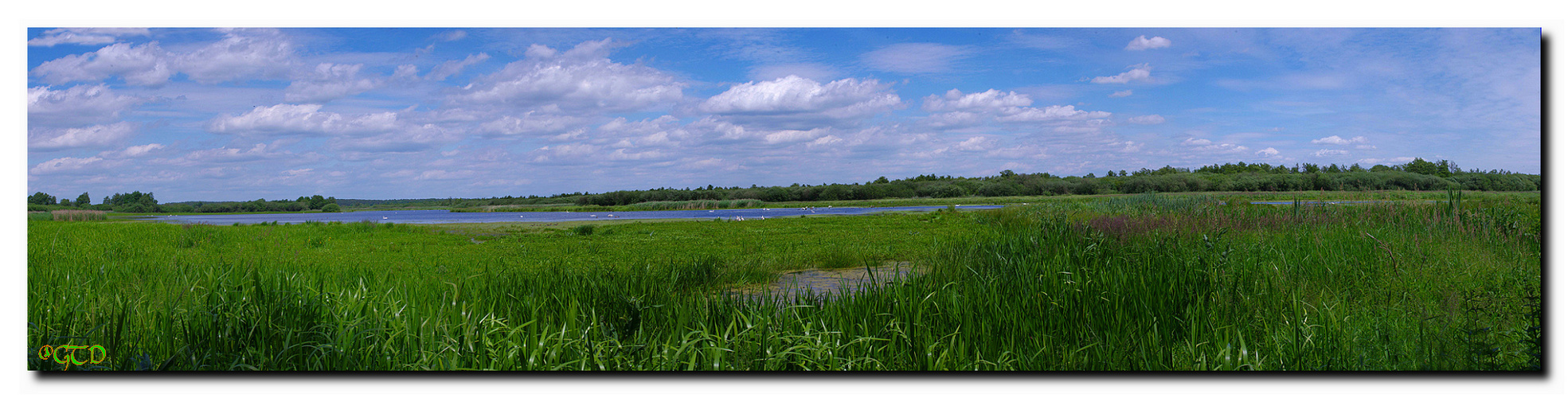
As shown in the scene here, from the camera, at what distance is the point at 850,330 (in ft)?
11.0

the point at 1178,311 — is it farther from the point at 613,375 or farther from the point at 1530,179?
the point at 613,375

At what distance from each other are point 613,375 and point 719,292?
1370 millimetres

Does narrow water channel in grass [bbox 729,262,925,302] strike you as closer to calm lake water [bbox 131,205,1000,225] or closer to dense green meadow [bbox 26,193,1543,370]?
dense green meadow [bbox 26,193,1543,370]

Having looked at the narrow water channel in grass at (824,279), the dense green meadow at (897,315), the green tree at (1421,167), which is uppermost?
the green tree at (1421,167)

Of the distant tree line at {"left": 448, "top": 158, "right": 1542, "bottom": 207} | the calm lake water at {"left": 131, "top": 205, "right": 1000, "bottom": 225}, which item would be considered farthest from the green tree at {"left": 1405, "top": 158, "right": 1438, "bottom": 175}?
the calm lake water at {"left": 131, "top": 205, "right": 1000, "bottom": 225}

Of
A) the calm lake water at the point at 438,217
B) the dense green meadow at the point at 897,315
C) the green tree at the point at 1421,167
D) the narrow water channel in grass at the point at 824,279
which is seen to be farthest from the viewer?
the calm lake water at the point at 438,217

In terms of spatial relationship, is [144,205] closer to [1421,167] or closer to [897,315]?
[897,315]

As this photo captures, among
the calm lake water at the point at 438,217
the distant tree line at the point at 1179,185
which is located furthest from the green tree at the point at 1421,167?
the calm lake water at the point at 438,217

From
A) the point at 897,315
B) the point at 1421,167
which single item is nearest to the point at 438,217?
the point at 897,315

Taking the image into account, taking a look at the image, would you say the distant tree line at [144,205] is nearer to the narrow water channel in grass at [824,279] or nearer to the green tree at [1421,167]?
the narrow water channel in grass at [824,279]

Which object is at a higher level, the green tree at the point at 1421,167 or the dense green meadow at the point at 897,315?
the green tree at the point at 1421,167
